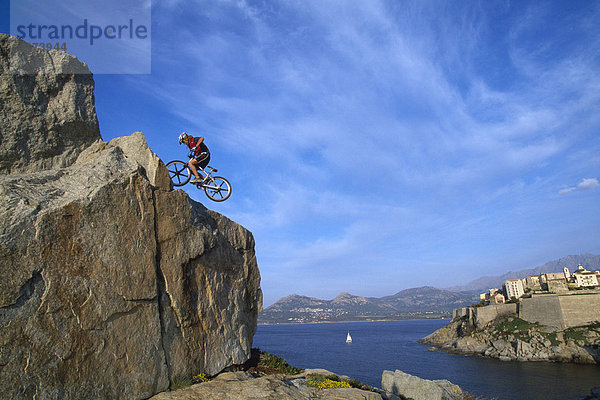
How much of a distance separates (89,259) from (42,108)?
18.0 ft

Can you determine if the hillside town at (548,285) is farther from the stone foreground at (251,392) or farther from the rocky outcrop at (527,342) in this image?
the stone foreground at (251,392)

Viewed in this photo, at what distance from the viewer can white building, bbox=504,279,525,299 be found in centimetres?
9238

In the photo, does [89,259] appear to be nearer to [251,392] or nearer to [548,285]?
[251,392]

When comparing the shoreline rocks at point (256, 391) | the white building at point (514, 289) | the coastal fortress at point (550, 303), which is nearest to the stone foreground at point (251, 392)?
the shoreline rocks at point (256, 391)

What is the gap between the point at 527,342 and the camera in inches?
2616

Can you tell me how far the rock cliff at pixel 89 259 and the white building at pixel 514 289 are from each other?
9888 cm

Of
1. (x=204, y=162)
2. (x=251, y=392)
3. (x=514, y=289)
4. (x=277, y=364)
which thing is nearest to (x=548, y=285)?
(x=514, y=289)

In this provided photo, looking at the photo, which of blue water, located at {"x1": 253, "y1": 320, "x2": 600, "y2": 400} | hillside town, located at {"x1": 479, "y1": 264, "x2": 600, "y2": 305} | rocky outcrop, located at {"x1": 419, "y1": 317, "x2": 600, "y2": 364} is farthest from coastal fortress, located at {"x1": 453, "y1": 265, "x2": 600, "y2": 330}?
blue water, located at {"x1": 253, "y1": 320, "x2": 600, "y2": 400}

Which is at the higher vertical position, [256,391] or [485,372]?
[256,391]

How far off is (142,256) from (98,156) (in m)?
3.82

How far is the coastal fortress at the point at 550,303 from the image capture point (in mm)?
65438

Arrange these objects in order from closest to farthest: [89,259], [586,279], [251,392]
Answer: [89,259]
[251,392]
[586,279]

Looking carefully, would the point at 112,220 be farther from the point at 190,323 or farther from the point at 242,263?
the point at 242,263

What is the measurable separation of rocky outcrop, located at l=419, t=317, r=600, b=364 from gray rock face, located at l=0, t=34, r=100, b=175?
73616 mm
